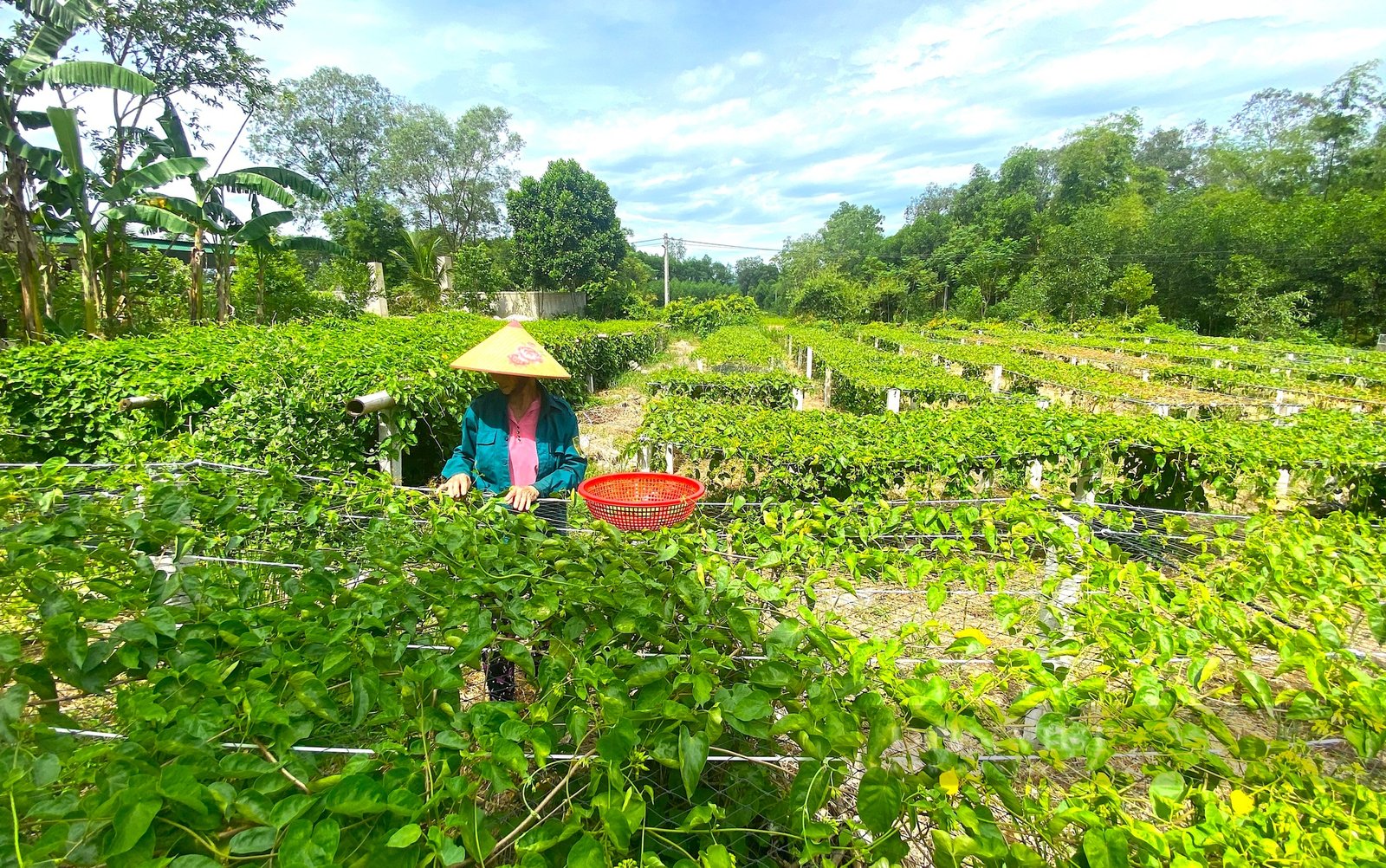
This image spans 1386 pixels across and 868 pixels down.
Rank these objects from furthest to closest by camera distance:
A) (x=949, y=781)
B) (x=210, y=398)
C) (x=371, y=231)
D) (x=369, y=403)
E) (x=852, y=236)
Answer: (x=852, y=236)
(x=371, y=231)
(x=210, y=398)
(x=369, y=403)
(x=949, y=781)

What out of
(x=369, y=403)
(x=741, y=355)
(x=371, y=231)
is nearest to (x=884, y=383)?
(x=741, y=355)

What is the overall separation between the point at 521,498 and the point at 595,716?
1555mm

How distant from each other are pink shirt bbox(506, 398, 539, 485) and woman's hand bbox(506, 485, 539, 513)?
0.78 meters

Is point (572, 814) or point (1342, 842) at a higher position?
point (572, 814)

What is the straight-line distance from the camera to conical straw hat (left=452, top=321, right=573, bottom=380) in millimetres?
3205

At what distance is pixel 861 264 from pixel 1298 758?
6039 centimetres

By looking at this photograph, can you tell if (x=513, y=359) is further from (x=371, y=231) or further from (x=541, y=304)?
(x=371, y=231)

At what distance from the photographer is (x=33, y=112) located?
8844mm

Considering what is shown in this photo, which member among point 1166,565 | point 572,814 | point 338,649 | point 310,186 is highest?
point 310,186

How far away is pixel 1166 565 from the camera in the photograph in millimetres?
2561

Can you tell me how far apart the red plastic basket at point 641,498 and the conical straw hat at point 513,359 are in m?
0.63

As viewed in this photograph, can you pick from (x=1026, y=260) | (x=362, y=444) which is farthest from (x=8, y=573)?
(x=1026, y=260)

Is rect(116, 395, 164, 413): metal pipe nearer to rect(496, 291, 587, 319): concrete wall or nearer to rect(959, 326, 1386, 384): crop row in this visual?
rect(959, 326, 1386, 384): crop row

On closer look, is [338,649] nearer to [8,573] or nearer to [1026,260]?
[8,573]
